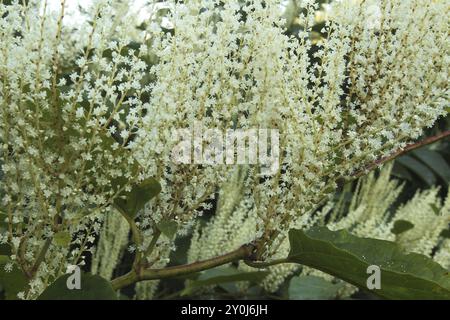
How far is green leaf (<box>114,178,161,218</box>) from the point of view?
4.37 feet

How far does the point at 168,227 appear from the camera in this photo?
1351mm

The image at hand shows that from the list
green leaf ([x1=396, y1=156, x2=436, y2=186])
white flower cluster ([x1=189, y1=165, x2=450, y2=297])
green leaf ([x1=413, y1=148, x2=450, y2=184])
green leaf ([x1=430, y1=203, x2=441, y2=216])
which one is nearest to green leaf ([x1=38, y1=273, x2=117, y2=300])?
white flower cluster ([x1=189, y1=165, x2=450, y2=297])

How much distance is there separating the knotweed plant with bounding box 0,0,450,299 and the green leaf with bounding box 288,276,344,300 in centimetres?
83

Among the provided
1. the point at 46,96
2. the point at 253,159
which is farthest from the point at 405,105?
the point at 46,96

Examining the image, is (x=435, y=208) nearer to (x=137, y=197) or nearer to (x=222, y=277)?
(x=222, y=277)

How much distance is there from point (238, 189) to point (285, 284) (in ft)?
1.74

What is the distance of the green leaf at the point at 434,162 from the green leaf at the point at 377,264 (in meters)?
2.93

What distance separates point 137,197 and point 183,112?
0.68ft

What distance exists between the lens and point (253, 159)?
1.46 meters

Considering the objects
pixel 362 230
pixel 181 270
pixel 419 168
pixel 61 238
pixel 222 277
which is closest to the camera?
pixel 61 238

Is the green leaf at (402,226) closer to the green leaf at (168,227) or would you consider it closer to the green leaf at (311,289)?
the green leaf at (311,289)

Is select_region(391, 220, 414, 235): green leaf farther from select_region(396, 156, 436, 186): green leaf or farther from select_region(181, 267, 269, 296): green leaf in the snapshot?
select_region(396, 156, 436, 186): green leaf

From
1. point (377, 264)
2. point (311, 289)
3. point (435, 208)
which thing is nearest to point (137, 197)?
point (377, 264)

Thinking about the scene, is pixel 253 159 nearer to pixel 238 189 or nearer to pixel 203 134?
pixel 203 134
